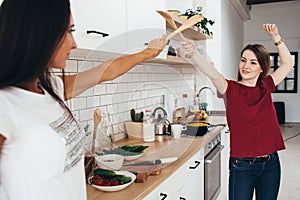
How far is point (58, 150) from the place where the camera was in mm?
771

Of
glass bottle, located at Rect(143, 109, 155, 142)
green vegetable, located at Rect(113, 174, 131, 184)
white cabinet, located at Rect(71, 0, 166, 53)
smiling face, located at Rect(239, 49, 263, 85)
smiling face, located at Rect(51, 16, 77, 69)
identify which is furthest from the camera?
glass bottle, located at Rect(143, 109, 155, 142)

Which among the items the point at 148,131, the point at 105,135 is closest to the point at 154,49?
the point at 105,135

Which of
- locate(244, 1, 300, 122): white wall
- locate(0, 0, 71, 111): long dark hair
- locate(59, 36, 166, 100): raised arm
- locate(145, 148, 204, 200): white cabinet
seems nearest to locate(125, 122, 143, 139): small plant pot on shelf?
locate(145, 148, 204, 200): white cabinet

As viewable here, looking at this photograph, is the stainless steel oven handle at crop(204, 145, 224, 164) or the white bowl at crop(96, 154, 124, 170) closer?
the white bowl at crop(96, 154, 124, 170)

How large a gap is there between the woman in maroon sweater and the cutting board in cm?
68

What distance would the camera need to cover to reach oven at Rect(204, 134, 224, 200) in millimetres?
2457

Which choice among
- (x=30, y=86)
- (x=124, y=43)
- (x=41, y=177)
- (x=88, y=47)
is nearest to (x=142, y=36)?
(x=124, y=43)

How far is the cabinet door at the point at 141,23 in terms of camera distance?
1664 mm

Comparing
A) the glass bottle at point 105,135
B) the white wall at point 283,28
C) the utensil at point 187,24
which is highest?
the white wall at point 283,28

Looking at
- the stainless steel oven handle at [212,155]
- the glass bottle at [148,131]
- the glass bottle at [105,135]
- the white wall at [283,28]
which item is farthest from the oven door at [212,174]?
the white wall at [283,28]

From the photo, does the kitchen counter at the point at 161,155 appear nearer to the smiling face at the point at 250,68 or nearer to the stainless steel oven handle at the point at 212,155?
the stainless steel oven handle at the point at 212,155

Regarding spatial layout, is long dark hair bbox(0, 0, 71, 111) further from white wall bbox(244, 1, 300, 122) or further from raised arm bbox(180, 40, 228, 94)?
white wall bbox(244, 1, 300, 122)

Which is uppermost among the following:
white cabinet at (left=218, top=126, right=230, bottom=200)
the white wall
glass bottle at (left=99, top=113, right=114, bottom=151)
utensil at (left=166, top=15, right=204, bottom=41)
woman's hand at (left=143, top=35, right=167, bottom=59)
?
the white wall

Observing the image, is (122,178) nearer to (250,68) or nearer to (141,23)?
(141,23)
